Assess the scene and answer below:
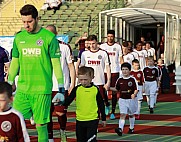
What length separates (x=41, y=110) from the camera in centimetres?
646

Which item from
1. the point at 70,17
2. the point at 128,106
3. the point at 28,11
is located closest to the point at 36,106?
the point at 28,11

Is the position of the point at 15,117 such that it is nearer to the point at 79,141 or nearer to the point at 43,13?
the point at 79,141

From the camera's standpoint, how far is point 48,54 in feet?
Answer: 21.4

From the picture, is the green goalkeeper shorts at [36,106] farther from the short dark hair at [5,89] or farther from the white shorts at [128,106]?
the white shorts at [128,106]

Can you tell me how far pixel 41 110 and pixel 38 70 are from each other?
537mm

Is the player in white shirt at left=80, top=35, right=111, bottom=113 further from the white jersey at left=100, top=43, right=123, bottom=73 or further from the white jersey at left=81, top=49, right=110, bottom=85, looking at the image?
the white jersey at left=100, top=43, right=123, bottom=73

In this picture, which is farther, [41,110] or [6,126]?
[41,110]

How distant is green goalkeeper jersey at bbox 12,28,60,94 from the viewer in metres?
6.43

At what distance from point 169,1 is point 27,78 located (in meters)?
20.9

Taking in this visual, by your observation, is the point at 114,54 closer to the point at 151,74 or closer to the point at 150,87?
the point at 151,74

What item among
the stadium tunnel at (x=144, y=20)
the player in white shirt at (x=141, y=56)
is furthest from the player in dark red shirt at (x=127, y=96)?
the stadium tunnel at (x=144, y=20)

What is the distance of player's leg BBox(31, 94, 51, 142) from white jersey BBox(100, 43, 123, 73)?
242 inches

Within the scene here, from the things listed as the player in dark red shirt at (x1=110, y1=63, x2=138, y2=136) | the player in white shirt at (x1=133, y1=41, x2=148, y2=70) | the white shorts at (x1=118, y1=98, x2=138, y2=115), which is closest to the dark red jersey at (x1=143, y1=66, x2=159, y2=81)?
the player in white shirt at (x1=133, y1=41, x2=148, y2=70)

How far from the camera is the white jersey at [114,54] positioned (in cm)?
1252
